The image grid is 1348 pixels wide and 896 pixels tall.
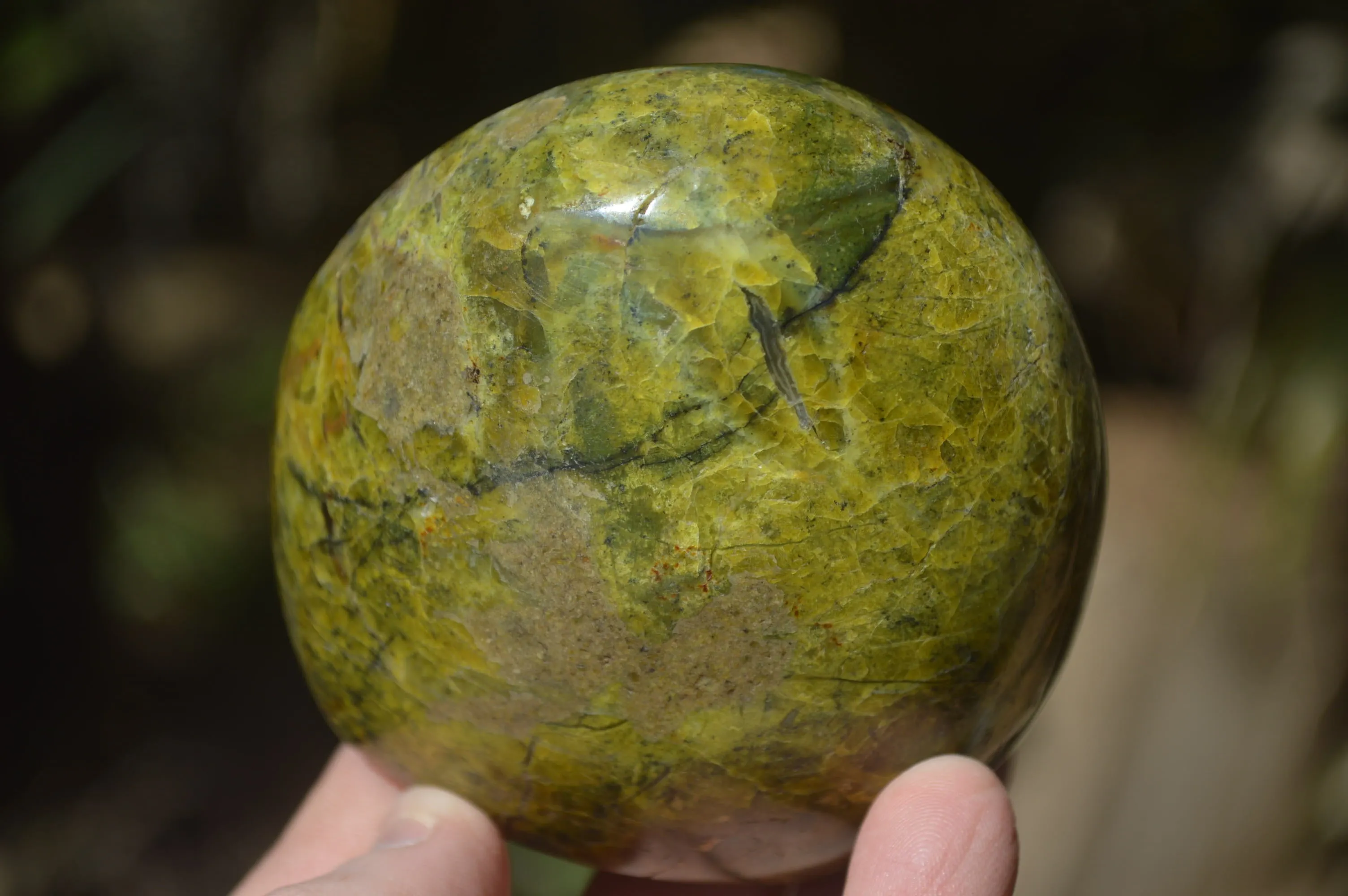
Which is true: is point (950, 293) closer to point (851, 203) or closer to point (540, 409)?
point (851, 203)

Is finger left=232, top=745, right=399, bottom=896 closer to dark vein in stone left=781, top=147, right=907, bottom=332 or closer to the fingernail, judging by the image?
the fingernail

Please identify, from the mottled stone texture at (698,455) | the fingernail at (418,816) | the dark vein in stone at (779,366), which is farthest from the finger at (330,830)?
the dark vein in stone at (779,366)

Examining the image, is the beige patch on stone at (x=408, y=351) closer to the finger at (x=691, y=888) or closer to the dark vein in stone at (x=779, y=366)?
the dark vein in stone at (x=779, y=366)

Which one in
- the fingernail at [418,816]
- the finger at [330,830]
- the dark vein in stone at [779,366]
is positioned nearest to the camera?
the dark vein in stone at [779,366]

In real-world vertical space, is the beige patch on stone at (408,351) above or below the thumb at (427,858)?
above

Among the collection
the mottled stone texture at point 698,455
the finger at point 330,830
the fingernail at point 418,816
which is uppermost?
the mottled stone texture at point 698,455

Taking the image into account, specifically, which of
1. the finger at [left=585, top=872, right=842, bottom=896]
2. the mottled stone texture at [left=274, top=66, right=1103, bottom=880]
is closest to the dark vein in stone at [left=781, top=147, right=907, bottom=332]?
the mottled stone texture at [left=274, top=66, right=1103, bottom=880]
